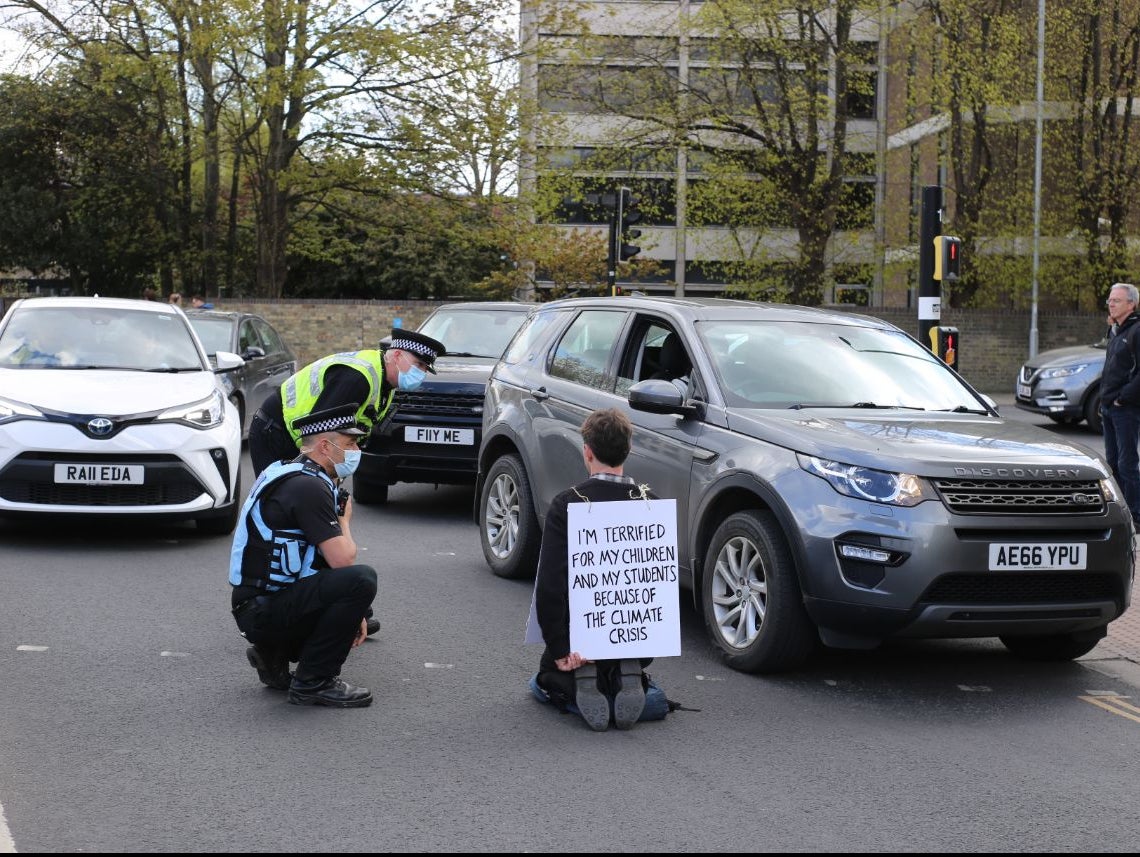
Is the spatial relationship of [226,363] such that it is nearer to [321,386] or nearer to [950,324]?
[321,386]

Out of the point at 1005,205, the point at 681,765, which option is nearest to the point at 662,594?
the point at 681,765

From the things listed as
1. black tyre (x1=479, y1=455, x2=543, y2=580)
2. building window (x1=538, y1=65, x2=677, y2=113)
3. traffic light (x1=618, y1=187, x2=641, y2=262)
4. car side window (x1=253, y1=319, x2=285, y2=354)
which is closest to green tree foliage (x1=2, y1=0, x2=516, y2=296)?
building window (x1=538, y1=65, x2=677, y2=113)

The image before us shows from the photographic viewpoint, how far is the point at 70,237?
42.4 metres

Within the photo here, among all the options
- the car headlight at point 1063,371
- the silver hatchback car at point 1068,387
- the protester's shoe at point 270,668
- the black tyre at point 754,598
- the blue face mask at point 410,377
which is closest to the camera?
the protester's shoe at point 270,668

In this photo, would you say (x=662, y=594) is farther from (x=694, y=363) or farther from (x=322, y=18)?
(x=322, y=18)

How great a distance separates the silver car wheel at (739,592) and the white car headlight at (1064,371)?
47.5 feet

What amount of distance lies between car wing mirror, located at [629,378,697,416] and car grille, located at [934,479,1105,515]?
1420 mm

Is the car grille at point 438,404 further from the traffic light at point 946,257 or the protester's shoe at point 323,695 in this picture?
the protester's shoe at point 323,695

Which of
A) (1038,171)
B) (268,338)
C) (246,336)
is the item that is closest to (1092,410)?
(268,338)

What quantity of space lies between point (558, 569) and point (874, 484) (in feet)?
4.65

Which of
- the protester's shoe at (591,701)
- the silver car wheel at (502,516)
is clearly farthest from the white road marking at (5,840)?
the silver car wheel at (502,516)

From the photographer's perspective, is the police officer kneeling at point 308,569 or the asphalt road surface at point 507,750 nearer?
the asphalt road surface at point 507,750

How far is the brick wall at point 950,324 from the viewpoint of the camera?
3381cm

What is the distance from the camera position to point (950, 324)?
34375 millimetres
